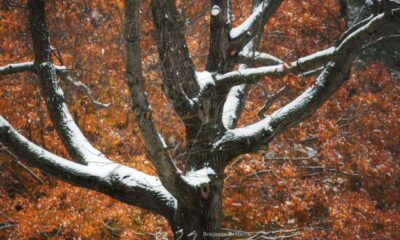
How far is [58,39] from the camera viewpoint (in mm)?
11648

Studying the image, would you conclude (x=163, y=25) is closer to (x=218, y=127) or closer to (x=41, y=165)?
(x=218, y=127)

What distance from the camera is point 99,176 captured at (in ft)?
17.2

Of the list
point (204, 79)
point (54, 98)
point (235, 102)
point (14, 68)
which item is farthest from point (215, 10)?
point (14, 68)

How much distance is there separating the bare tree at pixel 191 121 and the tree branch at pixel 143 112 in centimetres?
1

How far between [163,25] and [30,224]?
626cm

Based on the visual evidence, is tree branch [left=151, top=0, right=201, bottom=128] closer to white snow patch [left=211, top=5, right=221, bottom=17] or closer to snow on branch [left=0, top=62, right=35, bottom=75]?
white snow patch [left=211, top=5, right=221, bottom=17]

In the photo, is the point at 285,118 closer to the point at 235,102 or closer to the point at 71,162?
the point at 235,102

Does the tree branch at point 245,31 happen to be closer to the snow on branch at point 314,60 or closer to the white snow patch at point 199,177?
the snow on branch at point 314,60

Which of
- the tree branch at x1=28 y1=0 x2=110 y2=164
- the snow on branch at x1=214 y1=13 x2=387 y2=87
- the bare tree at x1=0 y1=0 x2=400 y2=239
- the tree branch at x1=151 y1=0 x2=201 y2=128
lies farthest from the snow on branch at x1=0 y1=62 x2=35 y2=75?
the snow on branch at x1=214 y1=13 x2=387 y2=87

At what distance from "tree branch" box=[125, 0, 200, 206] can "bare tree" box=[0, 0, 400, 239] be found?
0.5 inches

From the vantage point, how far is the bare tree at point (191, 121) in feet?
15.9

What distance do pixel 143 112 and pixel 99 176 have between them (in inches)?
51.5

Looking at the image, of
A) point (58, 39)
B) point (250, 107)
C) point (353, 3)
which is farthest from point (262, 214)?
point (353, 3)

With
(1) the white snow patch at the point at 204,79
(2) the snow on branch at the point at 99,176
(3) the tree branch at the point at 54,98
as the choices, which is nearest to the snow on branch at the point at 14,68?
(3) the tree branch at the point at 54,98
